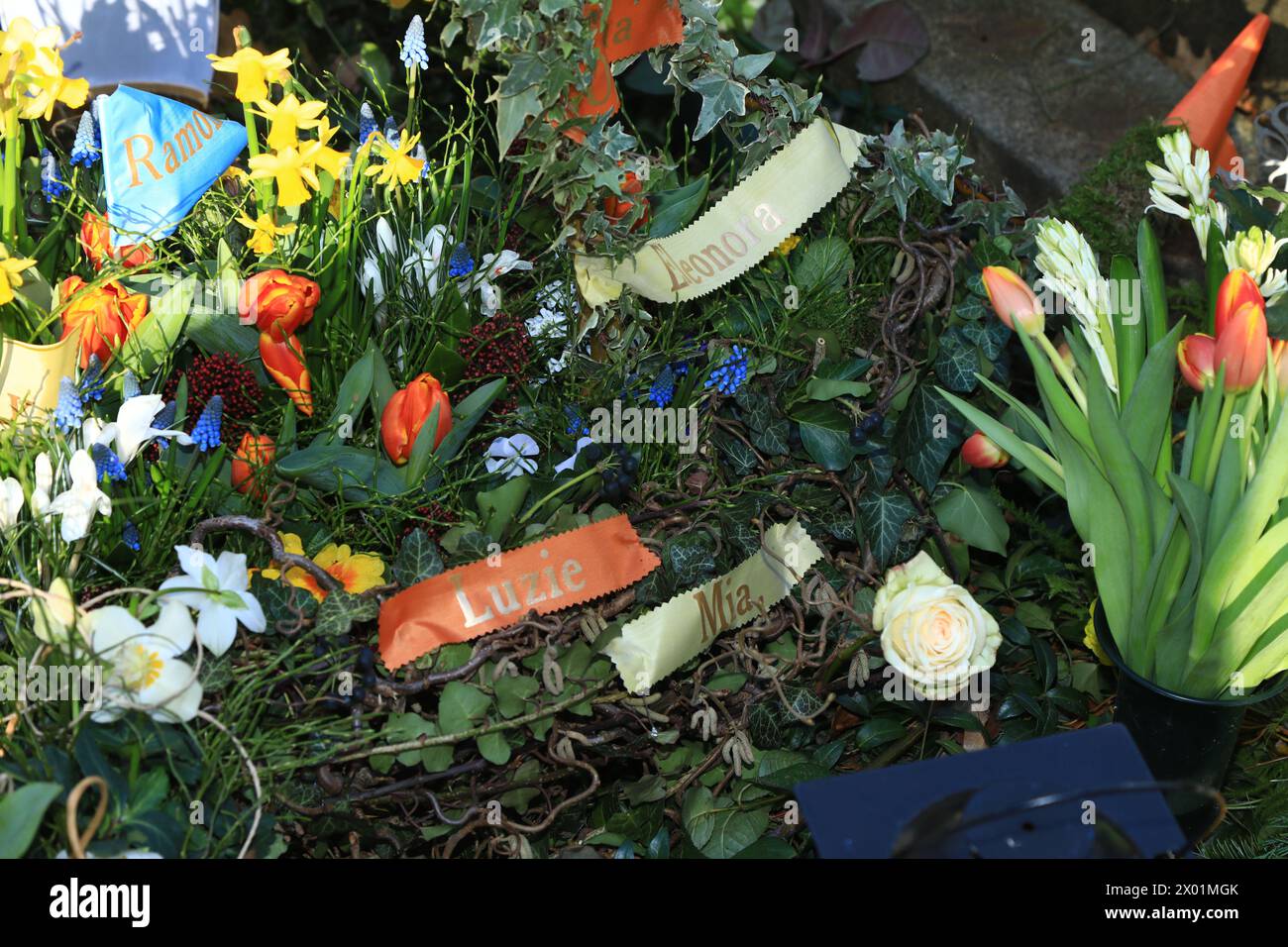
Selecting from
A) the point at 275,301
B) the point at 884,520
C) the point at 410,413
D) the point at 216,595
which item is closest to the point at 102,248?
the point at 275,301

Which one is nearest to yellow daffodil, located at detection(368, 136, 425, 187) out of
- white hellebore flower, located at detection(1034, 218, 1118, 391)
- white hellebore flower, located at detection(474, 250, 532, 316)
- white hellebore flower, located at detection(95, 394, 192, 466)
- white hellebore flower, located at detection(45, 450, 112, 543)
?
white hellebore flower, located at detection(474, 250, 532, 316)

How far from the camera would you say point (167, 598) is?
3.98 ft

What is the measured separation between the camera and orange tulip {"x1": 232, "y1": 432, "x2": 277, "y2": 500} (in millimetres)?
1423

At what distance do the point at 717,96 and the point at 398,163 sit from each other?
1.36 ft

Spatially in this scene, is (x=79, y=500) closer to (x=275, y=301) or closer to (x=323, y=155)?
(x=275, y=301)

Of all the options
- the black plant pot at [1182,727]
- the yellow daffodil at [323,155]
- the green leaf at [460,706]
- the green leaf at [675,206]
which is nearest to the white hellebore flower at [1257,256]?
the black plant pot at [1182,727]

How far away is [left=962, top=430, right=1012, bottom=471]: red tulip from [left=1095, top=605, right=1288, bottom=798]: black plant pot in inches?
10.4

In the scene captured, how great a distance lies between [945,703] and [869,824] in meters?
0.52

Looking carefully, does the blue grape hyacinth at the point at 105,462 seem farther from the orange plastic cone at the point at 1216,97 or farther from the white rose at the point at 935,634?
the orange plastic cone at the point at 1216,97

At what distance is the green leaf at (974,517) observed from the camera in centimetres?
158

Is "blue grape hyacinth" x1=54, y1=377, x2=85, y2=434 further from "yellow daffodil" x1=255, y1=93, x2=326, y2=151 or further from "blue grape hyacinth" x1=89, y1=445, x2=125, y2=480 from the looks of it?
"yellow daffodil" x1=255, y1=93, x2=326, y2=151
